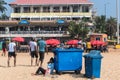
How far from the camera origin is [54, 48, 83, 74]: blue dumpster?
14820mm

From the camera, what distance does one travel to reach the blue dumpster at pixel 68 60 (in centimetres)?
1482

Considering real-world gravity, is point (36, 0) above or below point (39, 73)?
above

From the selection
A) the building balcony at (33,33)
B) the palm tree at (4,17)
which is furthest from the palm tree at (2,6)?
the building balcony at (33,33)

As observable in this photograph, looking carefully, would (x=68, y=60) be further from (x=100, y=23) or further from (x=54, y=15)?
(x=100, y=23)

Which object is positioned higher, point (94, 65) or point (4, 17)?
point (4, 17)

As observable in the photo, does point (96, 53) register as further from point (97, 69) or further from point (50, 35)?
point (50, 35)

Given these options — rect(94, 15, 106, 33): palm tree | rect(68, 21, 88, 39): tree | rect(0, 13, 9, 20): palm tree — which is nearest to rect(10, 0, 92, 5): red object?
rect(94, 15, 106, 33): palm tree

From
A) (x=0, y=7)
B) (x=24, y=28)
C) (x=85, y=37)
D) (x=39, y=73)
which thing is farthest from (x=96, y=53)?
(x=0, y=7)

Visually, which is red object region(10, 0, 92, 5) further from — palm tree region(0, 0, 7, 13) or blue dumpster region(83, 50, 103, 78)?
blue dumpster region(83, 50, 103, 78)

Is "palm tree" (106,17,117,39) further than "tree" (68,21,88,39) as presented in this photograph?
Yes

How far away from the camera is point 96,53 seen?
1377 centimetres

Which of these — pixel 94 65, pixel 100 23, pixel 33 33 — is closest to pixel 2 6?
pixel 100 23

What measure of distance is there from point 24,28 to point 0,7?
28310mm

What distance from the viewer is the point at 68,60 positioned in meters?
14.9
